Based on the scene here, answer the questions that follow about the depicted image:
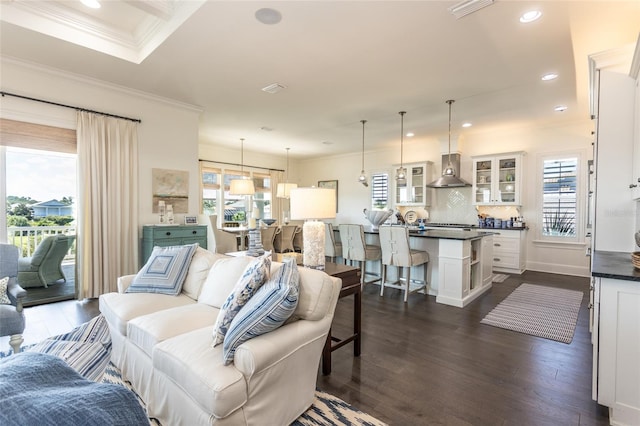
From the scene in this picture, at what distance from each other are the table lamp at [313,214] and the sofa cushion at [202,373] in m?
0.95

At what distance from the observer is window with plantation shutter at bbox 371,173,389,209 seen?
7996 millimetres

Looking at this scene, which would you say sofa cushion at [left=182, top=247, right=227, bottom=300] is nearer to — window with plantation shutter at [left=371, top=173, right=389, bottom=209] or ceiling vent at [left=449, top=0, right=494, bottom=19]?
ceiling vent at [left=449, top=0, right=494, bottom=19]

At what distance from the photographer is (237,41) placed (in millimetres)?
2908

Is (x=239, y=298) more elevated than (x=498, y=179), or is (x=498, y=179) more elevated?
(x=498, y=179)

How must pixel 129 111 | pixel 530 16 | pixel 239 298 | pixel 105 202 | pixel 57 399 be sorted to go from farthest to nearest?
pixel 129 111 < pixel 105 202 < pixel 530 16 < pixel 239 298 < pixel 57 399

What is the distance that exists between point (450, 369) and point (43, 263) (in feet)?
17.8

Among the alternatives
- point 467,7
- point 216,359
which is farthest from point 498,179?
point 216,359

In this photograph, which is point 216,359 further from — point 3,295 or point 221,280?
point 3,295

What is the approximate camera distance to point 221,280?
2365 millimetres

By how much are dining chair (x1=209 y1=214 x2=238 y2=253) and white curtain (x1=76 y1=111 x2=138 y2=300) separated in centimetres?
116

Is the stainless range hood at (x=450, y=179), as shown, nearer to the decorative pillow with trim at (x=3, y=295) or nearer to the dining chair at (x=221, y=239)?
the dining chair at (x=221, y=239)

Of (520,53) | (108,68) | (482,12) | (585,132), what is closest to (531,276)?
(585,132)

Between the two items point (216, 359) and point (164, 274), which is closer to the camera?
point (216, 359)

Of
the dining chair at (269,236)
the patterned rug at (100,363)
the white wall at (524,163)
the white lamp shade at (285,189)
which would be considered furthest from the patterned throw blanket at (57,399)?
the white wall at (524,163)
